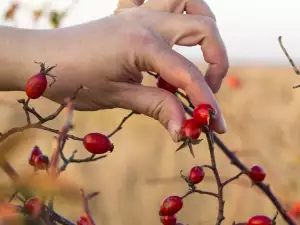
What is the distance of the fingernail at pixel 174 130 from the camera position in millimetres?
712

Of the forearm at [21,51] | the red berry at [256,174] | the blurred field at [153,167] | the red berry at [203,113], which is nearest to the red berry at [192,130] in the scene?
the red berry at [203,113]

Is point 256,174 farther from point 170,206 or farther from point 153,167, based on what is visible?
point 153,167

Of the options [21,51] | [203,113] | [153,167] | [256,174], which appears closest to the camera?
[203,113]

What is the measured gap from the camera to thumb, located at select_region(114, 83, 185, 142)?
0.76 meters

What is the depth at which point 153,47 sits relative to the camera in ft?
2.60

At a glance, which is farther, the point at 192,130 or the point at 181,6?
the point at 181,6

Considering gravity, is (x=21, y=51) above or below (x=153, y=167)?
above

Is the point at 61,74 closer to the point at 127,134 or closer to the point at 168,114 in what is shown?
the point at 168,114

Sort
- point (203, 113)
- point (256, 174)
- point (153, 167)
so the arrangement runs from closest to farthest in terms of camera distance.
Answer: point (203, 113)
point (256, 174)
point (153, 167)

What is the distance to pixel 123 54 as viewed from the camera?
2.68 feet

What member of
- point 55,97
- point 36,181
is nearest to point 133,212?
point 55,97

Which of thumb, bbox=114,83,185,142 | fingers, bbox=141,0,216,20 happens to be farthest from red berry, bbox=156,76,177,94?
fingers, bbox=141,0,216,20

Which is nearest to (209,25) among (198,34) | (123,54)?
(198,34)

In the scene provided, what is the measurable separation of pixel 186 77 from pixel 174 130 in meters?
0.06
